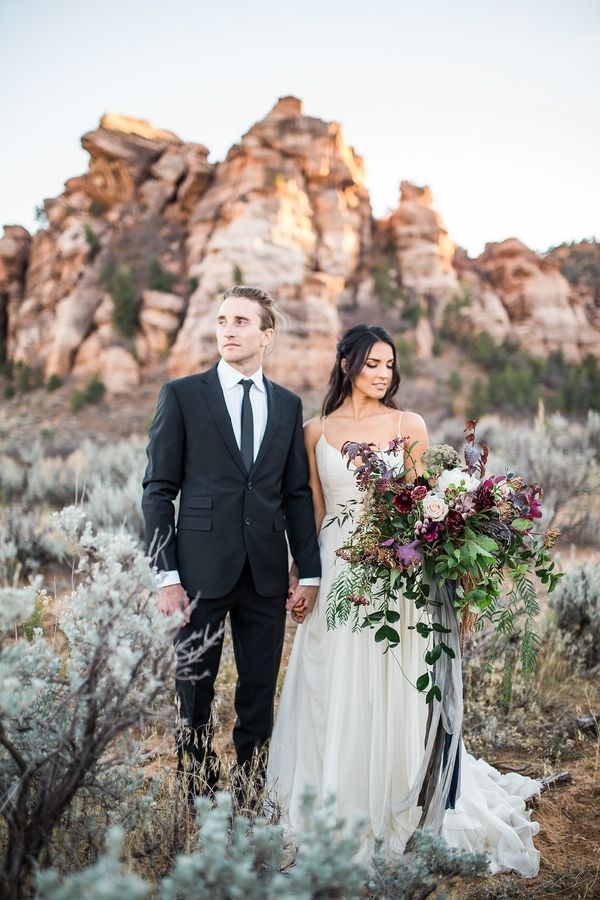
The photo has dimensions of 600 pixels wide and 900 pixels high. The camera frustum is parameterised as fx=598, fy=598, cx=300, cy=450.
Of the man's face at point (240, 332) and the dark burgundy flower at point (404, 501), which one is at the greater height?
the man's face at point (240, 332)

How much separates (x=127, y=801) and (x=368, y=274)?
28.1 metres

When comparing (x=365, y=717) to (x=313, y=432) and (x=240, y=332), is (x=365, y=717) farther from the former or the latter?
(x=240, y=332)

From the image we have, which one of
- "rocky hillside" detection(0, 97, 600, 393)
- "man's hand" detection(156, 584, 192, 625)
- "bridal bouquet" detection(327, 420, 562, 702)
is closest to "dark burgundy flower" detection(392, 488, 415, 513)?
"bridal bouquet" detection(327, 420, 562, 702)

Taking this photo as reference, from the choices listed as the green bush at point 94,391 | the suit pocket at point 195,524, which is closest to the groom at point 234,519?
the suit pocket at point 195,524

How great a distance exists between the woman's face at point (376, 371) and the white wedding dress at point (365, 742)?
15.0 inches

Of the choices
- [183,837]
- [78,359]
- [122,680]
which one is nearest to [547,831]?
[183,837]

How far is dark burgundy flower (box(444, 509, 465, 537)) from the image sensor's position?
2057mm

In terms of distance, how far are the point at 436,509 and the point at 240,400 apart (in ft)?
4.01

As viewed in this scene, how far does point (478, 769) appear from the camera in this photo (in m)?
3.06

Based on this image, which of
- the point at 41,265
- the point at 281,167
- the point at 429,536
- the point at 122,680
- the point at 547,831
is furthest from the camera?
the point at 41,265

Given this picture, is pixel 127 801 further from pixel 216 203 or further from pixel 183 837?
pixel 216 203

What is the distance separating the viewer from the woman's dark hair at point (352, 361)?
10.4ft

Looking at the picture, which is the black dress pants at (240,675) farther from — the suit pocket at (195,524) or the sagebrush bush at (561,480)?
the sagebrush bush at (561,480)

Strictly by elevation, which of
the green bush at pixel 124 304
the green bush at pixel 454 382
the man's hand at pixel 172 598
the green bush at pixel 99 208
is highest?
the green bush at pixel 99 208
